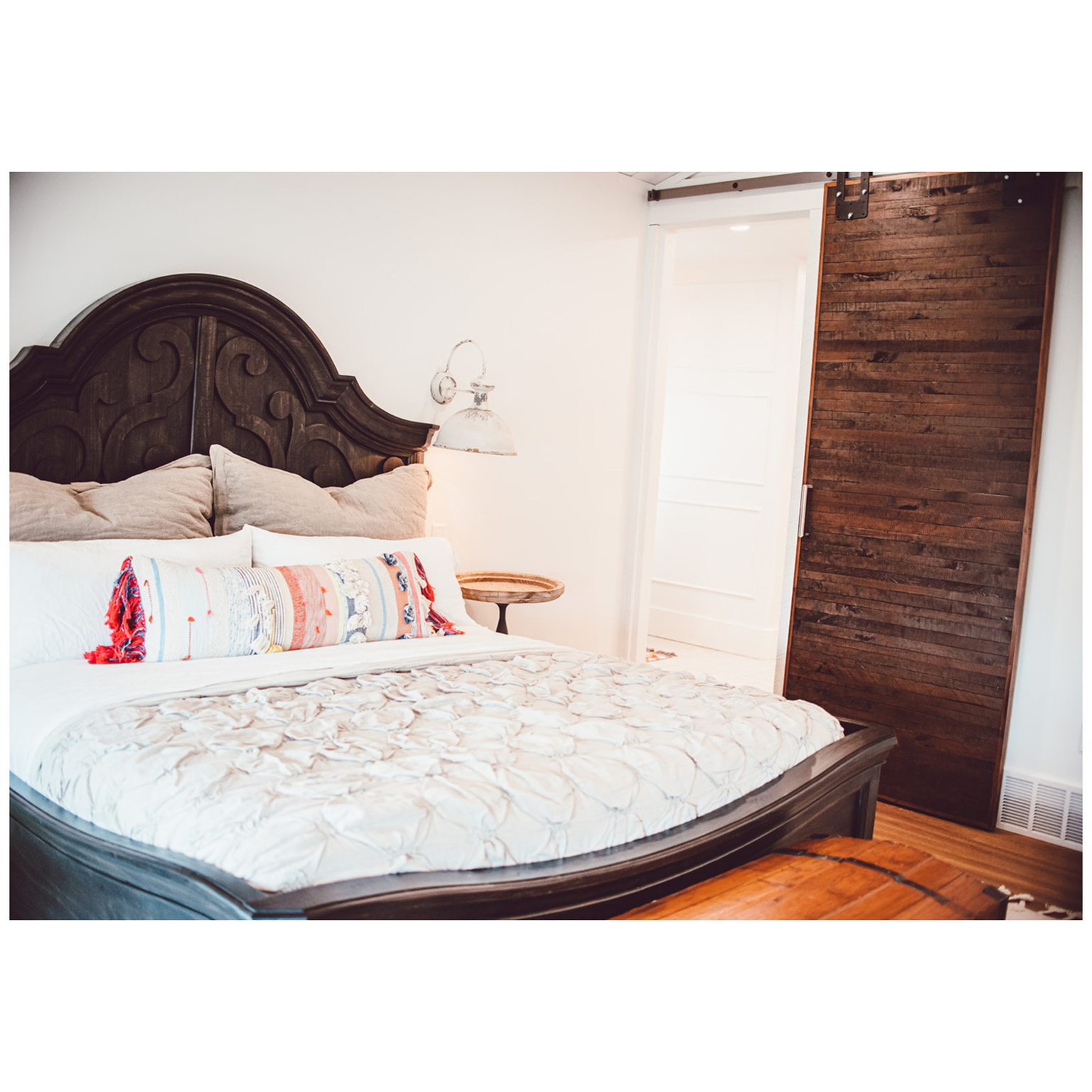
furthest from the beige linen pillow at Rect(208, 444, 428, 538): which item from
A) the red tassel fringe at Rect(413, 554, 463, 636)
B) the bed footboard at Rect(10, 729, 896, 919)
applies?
the bed footboard at Rect(10, 729, 896, 919)

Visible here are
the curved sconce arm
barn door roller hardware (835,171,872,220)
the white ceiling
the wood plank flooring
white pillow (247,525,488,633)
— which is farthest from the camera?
the white ceiling

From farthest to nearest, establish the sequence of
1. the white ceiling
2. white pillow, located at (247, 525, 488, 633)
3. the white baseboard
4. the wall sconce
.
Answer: the white baseboard < the white ceiling < the wall sconce < white pillow, located at (247, 525, 488, 633)

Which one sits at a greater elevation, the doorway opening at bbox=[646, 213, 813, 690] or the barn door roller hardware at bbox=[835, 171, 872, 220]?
the barn door roller hardware at bbox=[835, 171, 872, 220]

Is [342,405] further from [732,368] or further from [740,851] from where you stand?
[732,368]

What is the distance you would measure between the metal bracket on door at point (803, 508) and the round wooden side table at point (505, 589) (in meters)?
0.97

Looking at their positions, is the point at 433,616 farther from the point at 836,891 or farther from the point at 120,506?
the point at 836,891

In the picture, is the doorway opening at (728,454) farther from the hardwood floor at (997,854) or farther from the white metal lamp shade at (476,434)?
the white metal lamp shade at (476,434)

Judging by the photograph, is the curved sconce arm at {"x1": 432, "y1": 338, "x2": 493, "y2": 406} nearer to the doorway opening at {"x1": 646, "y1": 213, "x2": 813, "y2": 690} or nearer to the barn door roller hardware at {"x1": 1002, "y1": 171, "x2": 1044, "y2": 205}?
the barn door roller hardware at {"x1": 1002, "y1": 171, "x2": 1044, "y2": 205}

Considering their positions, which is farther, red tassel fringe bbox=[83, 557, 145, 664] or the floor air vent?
the floor air vent

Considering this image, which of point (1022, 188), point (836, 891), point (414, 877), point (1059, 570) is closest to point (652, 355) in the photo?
point (1022, 188)

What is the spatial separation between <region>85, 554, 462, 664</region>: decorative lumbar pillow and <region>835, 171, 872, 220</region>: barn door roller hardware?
224cm

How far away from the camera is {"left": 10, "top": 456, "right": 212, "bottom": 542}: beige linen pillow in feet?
8.11

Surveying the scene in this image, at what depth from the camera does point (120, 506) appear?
2637mm

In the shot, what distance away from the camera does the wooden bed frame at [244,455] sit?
1484 mm
